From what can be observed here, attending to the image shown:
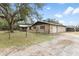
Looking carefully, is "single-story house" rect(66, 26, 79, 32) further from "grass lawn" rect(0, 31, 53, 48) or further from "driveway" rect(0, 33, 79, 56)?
"grass lawn" rect(0, 31, 53, 48)

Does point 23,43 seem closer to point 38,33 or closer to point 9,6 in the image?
point 38,33

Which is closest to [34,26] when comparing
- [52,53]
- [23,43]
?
[23,43]

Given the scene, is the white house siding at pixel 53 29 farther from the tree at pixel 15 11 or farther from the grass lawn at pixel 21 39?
the tree at pixel 15 11

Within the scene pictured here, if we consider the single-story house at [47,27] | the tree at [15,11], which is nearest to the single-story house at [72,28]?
the single-story house at [47,27]

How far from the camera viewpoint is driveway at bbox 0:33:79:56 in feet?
8.32

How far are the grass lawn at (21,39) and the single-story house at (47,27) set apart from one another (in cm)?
7

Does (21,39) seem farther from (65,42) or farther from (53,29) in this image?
→ (65,42)

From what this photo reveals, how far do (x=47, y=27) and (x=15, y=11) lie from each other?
495 mm

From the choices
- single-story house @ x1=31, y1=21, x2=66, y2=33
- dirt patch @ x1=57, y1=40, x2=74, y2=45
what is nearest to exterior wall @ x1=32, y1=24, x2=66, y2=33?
single-story house @ x1=31, y1=21, x2=66, y2=33

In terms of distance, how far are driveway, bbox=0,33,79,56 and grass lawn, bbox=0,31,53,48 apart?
60 millimetres

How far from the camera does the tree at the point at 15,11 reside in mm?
2606

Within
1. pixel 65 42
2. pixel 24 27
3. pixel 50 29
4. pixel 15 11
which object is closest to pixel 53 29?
pixel 50 29

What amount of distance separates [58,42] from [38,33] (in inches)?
12.1

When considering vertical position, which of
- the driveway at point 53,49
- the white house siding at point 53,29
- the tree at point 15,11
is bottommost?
the driveway at point 53,49
